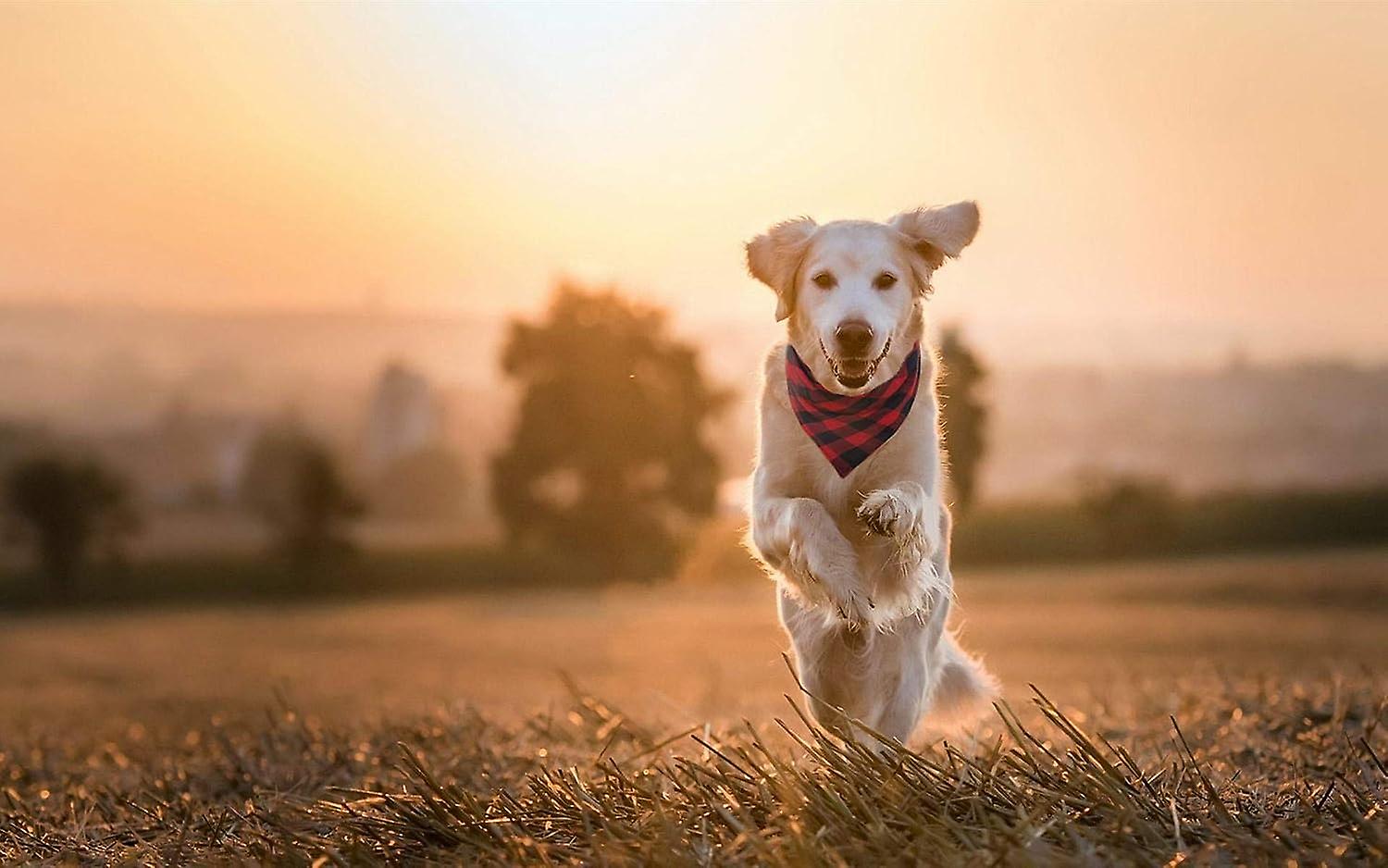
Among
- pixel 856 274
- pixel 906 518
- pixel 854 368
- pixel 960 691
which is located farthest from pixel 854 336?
pixel 960 691

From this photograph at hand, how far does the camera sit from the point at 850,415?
5629mm

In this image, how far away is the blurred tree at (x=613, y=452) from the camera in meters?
39.2

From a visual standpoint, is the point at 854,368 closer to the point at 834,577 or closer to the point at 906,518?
the point at 906,518

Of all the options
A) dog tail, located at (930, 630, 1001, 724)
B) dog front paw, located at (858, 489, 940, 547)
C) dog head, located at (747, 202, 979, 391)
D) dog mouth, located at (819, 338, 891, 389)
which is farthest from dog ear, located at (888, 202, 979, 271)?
dog tail, located at (930, 630, 1001, 724)

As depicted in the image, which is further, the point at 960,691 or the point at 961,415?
the point at 961,415

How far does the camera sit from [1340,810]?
3492 millimetres

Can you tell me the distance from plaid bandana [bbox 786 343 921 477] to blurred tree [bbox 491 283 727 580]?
33.0 metres

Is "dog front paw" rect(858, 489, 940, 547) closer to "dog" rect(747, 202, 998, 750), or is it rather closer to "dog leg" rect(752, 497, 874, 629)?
"dog" rect(747, 202, 998, 750)

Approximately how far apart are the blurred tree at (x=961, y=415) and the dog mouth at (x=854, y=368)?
841mm

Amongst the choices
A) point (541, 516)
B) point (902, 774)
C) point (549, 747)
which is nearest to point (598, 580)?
point (541, 516)

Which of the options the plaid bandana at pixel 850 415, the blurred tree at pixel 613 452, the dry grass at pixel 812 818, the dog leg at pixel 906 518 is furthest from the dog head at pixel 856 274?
the blurred tree at pixel 613 452

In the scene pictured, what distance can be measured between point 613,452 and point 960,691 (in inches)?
1291

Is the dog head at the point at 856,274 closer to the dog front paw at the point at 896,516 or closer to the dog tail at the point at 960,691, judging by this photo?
the dog front paw at the point at 896,516

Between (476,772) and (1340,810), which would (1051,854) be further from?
(476,772)
